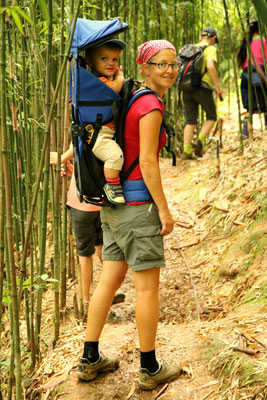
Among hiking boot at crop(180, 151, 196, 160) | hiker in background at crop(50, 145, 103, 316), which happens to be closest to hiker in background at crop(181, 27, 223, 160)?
hiking boot at crop(180, 151, 196, 160)

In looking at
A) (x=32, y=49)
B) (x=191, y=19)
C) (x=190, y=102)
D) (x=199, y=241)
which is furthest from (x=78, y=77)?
(x=191, y=19)

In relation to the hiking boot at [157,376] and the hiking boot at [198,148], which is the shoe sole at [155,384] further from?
the hiking boot at [198,148]

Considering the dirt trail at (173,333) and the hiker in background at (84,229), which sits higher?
the hiker in background at (84,229)

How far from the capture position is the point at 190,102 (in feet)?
15.7

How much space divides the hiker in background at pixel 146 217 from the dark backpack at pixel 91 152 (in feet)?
0.07

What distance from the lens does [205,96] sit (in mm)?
4695

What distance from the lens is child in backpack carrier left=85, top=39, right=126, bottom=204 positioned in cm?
157

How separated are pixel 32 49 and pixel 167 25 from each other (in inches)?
116

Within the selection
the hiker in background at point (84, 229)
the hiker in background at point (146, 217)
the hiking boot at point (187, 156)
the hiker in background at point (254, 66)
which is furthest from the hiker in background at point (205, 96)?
the hiker in background at point (146, 217)

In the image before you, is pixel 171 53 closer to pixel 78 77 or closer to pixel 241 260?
pixel 78 77

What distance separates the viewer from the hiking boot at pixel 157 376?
1.71 m

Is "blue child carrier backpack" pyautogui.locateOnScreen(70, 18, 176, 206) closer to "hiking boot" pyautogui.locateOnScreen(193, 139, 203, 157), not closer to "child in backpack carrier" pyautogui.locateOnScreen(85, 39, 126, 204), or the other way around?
"child in backpack carrier" pyautogui.locateOnScreen(85, 39, 126, 204)

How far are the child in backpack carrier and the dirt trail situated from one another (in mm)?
714

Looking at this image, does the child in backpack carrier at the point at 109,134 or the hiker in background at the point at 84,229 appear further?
the hiker in background at the point at 84,229
